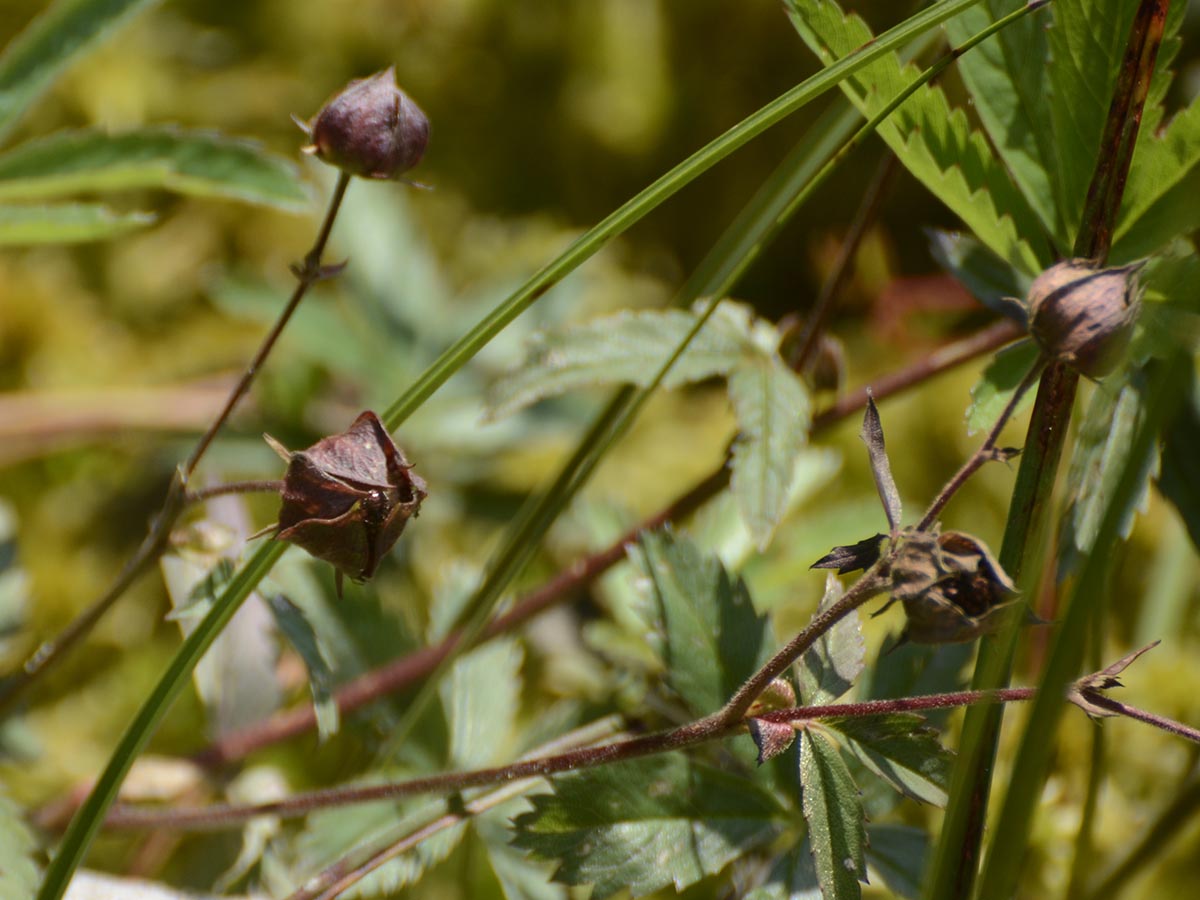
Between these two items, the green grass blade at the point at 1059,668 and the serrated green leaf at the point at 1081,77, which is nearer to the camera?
the green grass blade at the point at 1059,668

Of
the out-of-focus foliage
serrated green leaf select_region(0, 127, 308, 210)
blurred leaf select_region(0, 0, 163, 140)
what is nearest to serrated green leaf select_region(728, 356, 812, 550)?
the out-of-focus foliage

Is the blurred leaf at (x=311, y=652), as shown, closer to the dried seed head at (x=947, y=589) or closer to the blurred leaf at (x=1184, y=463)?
the dried seed head at (x=947, y=589)

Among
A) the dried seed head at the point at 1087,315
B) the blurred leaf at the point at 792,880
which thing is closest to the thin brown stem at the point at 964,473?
the dried seed head at the point at 1087,315

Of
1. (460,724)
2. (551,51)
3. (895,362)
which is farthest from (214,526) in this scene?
(551,51)

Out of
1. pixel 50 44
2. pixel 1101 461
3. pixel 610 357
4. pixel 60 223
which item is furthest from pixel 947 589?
pixel 50 44

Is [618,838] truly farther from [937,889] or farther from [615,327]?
[615,327]

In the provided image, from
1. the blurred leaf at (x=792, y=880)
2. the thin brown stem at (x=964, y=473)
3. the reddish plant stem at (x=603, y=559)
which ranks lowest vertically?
the blurred leaf at (x=792, y=880)

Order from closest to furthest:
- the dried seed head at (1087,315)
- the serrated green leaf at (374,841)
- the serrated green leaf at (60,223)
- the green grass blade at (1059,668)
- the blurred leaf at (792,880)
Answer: the green grass blade at (1059,668), the dried seed head at (1087,315), the blurred leaf at (792,880), the serrated green leaf at (374,841), the serrated green leaf at (60,223)
